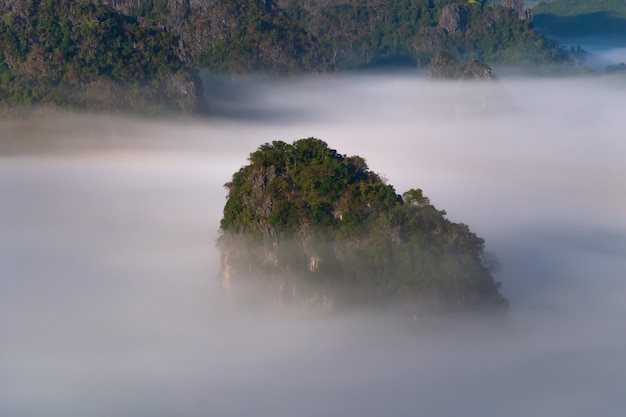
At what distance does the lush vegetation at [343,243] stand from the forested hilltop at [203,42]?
1149 inches

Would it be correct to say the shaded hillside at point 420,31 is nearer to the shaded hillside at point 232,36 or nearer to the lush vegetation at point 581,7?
the shaded hillside at point 232,36

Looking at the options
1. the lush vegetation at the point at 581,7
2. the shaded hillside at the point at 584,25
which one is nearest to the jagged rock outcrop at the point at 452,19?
the shaded hillside at the point at 584,25

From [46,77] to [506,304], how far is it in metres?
33.2

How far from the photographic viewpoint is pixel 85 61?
6506 cm

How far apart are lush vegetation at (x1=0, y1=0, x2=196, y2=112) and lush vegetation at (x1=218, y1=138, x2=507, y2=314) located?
28983 mm

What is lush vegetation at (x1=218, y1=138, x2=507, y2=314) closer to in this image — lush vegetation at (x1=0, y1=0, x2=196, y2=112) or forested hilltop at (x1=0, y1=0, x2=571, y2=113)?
lush vegetation at (x1=0, y1=0, x2=196, y2=112)

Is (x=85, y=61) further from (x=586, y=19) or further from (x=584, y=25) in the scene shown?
(x=586, y=19)

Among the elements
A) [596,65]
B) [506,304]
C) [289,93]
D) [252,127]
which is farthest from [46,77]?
[596,65]

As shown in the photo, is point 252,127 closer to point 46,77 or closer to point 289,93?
point 289,93

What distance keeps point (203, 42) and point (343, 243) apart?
47056 millimetres

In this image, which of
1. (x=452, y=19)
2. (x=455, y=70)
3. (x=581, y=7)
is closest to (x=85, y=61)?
(x=455, y=70)

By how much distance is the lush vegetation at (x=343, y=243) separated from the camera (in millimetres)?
33969

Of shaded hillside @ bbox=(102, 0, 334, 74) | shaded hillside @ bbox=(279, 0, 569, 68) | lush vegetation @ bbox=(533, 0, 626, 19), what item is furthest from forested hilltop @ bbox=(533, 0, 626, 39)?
shaded hillside @ bbox=(102, 0, 334, 74)

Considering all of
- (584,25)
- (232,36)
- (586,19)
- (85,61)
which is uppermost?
(586,19)
